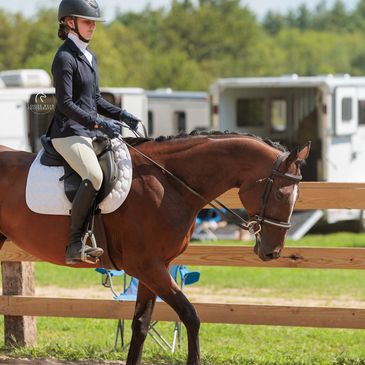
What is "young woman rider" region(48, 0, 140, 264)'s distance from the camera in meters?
6.73

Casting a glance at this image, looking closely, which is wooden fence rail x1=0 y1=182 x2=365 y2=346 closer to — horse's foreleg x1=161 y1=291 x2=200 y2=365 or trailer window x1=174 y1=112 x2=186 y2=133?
horse's foreleg x1=161 y1=291 x2=200 y2=365

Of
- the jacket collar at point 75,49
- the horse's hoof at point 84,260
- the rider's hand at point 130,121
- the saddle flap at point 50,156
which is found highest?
the jacket collar at point 75,49

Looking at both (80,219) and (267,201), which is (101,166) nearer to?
(80,219)

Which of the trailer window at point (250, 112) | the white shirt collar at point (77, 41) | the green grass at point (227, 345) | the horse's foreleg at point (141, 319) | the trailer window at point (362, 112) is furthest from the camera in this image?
the trailer window at point (250, 112)

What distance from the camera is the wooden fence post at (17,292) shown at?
8.52m

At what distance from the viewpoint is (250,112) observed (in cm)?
2077

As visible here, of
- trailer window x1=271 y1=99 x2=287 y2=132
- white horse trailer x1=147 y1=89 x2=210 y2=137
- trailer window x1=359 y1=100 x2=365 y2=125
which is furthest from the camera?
white horse trailer x1=147 y1=89 x2=210 y2=137

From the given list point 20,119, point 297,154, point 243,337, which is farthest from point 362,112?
point 297,154

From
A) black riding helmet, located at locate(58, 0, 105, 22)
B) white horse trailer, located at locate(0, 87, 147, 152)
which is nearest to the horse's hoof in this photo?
black riding helmet, located at locate(58, 0, 105, 22)

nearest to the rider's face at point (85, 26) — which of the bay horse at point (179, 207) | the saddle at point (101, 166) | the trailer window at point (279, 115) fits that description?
the saddle at point (101, 166)

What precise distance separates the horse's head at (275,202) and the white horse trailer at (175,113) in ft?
55.4

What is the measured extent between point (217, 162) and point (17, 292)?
8.56 feet

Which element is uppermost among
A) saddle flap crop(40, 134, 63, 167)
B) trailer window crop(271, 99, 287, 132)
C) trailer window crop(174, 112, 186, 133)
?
saddle flap crop(40, 134, 63, 167)

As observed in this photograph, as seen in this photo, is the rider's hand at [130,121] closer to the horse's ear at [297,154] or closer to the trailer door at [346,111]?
the horse's ear at [297,154]
